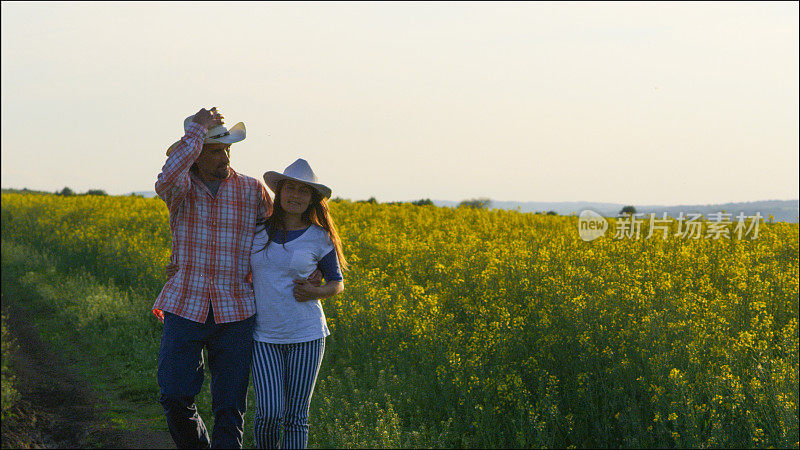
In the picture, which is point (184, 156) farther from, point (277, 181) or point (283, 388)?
point (283, 388)

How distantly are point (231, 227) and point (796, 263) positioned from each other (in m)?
8.35

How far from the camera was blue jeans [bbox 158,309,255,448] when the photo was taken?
149 inches

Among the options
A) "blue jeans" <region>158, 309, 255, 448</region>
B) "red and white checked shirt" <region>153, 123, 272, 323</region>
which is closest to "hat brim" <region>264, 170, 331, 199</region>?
"red and white checked shirt" <region>153, 123, 272, 323</region>

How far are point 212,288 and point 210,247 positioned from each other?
225mm

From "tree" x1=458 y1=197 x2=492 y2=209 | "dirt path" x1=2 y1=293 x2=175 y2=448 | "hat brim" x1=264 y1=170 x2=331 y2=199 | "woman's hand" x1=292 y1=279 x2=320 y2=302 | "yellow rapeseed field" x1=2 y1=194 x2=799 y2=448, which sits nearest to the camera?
"woman's hand" x1=292 y1=279 x2=320 y2=302

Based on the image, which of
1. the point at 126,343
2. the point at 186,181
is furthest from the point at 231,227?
the point at 126,343

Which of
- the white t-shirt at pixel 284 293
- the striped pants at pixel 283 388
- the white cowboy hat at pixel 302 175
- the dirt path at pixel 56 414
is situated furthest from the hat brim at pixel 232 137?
the dirt path at pixel 56 414

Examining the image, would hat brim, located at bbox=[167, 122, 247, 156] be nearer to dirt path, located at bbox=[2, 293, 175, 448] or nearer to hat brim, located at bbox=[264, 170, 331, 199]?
hat brim, located at bbox=[264, 170, 331, 199]

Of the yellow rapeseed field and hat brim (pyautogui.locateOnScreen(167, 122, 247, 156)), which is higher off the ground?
hat brim (pyautogui.locateOnScreen(167, 122, 247, 156))

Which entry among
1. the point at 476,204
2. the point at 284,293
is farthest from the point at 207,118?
the point at 476,204

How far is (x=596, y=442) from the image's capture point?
15.7 feet

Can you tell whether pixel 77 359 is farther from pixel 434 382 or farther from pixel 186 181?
pixel 186 181

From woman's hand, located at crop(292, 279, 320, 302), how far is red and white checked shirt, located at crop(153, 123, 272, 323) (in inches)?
12.1

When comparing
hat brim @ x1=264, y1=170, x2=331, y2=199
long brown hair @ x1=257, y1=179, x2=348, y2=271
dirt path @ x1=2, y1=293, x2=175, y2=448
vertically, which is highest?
hat brim @ x1=264, y1=170, x2=331, y2=199
